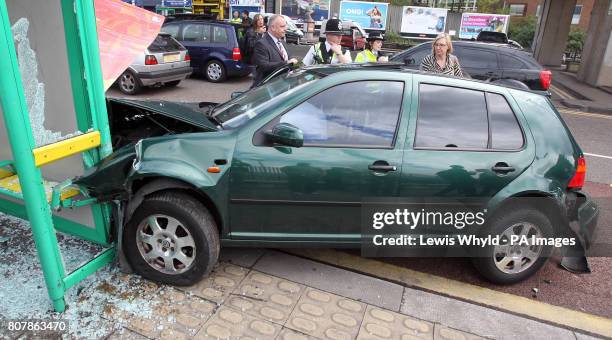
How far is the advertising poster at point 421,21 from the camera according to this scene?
28.5m

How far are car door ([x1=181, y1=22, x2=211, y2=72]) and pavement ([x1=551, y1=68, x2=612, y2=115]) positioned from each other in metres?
9.76

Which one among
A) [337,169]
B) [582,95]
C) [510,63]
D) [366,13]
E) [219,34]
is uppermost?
[366,13]

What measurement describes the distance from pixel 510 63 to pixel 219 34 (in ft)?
23.2

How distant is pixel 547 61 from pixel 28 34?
923 inches

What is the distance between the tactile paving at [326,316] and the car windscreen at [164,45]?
314 inches

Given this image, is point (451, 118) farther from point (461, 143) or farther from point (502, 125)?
point (502, 125)

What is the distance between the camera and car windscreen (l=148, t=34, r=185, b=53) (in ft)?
31.1

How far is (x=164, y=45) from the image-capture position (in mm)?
9758

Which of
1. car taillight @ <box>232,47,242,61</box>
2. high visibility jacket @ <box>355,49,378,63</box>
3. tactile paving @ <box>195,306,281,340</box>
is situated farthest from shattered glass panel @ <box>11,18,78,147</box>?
car taillight @ <box>232,47,242,61</box>

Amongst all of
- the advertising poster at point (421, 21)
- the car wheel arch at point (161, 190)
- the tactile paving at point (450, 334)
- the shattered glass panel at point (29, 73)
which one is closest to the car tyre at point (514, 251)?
the tactile paving at point (450, 334)

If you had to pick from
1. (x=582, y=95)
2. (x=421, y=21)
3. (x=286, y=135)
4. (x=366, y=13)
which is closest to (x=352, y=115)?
(x=286, y=135)

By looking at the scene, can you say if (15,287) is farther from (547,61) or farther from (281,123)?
(547,61)

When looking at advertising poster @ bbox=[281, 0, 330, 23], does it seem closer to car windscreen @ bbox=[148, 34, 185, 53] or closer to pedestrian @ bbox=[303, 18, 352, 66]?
car windscreen @ bbox=[148, 34, 185, 53]

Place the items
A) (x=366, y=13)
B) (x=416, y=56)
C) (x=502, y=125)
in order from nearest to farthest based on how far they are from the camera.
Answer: (x=502, y=125), (x=416, y=56), (x=366, y=13)
